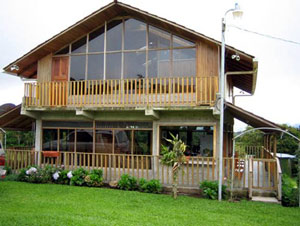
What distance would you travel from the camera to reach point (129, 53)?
13.1 meters

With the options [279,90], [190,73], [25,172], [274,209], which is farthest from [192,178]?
[279,90]

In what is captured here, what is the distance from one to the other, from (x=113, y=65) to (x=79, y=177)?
4995 mm

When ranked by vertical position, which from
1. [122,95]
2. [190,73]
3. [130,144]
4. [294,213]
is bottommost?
[294,213]

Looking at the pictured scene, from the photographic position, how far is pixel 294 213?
8.22m

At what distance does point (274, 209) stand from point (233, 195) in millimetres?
1693

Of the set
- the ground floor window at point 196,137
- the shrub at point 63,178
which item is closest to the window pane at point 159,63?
the ground floor window at point 196,137

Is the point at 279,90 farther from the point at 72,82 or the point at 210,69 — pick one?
the point at 72,82

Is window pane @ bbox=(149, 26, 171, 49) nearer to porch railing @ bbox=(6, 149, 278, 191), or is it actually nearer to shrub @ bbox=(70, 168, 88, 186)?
porch railing @ bbox=(6, 149, 278, 191)

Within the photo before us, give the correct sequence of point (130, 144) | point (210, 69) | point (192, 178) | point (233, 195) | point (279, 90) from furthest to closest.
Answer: point (279, 90)
point (130, 144)
point (210, 69)
point (192, 178)
point (233, 195)

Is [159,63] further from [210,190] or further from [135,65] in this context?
[210,190]

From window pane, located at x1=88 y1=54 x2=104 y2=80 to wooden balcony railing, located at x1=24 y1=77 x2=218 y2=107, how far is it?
44cm

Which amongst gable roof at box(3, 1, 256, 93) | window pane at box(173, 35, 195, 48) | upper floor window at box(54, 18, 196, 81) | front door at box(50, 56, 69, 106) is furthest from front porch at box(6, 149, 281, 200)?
window pane at box(173, 35, 195, 48)

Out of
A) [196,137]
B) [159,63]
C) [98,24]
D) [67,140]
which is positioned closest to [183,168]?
[196,137]

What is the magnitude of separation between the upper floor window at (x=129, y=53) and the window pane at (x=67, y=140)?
2.42 metres
